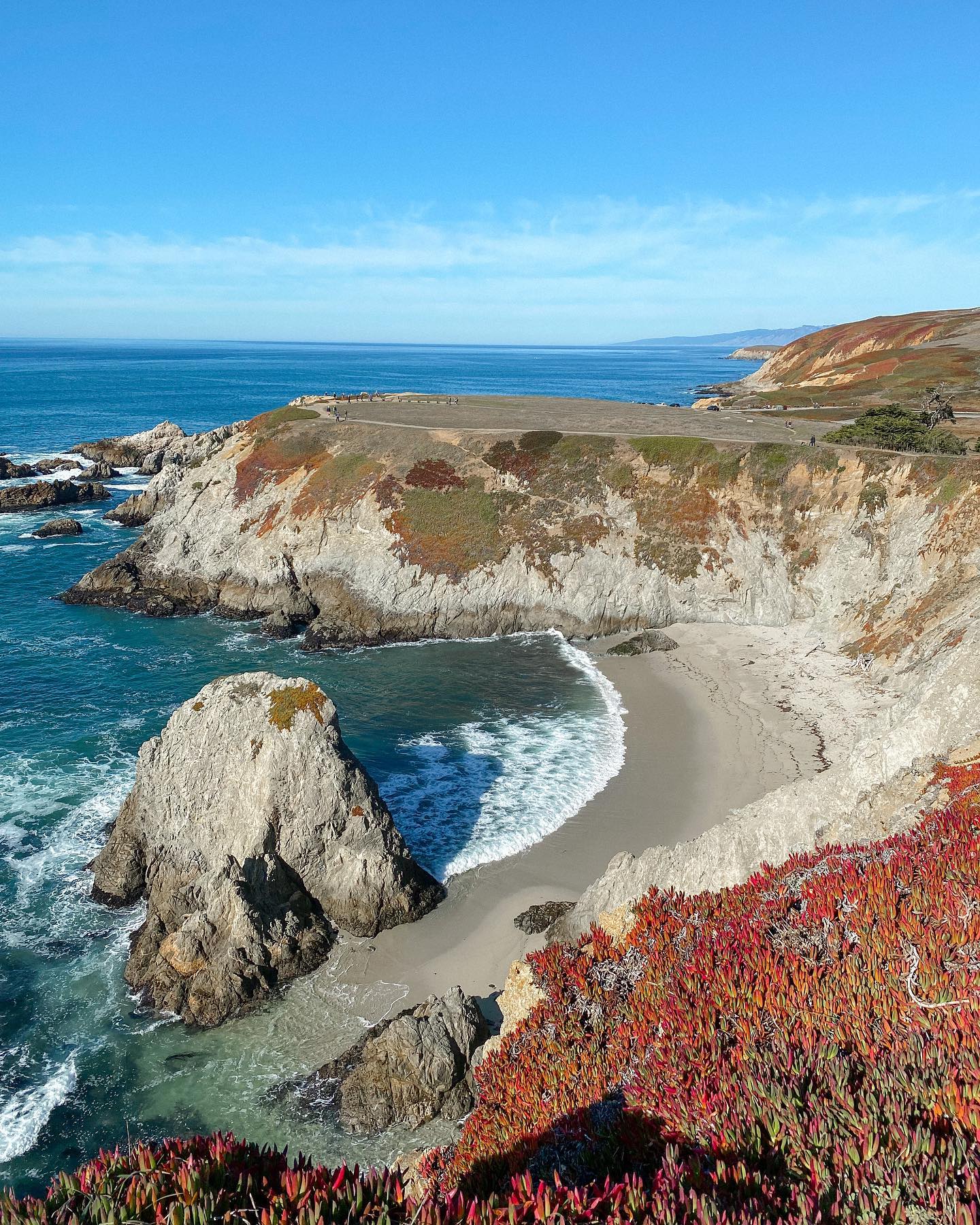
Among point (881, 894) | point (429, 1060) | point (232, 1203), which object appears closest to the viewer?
point (232, 1203)

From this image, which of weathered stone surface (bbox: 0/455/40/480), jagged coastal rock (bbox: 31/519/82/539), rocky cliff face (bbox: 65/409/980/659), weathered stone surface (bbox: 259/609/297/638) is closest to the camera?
rocky cliff face (bbox: 65/409/980/659)

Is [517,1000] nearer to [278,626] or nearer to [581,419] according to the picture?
[278,626]

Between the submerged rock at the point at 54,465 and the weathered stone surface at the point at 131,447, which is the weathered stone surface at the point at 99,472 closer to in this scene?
the submerged rock at the point at 54,465

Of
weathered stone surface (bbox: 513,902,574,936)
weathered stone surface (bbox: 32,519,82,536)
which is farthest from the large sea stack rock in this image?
weathered stone surface (bbox: 32,519,82,536)

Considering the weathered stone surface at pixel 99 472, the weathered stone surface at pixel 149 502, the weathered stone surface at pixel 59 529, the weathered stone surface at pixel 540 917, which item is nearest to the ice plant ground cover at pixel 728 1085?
the weathered stone surface at pixel 540 917

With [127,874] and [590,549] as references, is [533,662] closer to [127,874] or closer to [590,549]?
[590,549]

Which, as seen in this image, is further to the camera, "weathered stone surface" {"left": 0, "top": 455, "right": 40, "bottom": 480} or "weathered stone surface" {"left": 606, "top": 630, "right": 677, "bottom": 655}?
"weathered stone surface" {"left": 0, "top": 455, "right": 40, "bottom": 480}

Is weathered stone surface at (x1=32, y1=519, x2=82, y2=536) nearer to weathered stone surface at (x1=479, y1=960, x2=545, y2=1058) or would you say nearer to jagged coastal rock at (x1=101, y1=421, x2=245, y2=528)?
jagged coastal rock at (x1=101, y1=421, x2=245, y2=528)

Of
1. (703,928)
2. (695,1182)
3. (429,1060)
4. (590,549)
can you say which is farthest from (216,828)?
(590,549)

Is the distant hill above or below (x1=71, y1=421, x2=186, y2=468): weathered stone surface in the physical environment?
above
